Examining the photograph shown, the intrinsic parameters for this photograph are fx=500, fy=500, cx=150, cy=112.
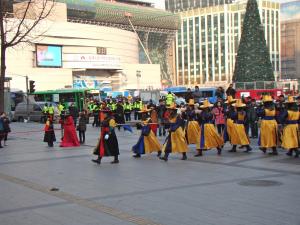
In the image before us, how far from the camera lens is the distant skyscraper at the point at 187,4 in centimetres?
15325

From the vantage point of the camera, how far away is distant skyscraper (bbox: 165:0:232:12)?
153 m

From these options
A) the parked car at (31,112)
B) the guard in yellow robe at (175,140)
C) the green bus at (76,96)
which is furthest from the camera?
the green bus at (76,96)

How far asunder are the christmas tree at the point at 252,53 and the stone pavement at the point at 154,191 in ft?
86.4

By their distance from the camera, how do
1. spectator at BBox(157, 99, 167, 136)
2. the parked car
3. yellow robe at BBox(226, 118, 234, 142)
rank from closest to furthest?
1. yellow robe at BBox(226, 118, 234, 142)
2. spectator at BBox(157, 99, 167, 136)
3. the parked car

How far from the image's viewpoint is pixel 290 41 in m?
130

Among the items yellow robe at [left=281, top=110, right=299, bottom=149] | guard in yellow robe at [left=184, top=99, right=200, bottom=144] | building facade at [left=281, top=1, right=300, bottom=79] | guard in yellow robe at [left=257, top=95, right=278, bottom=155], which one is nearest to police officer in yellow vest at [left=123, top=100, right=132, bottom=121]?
guard in yellow robe at [left=184, top=99, right=200, bottom=144]

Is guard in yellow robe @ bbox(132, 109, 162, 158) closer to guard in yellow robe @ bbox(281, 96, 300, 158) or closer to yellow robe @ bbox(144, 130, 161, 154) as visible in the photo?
yellow robe @ bbox(144, 130, 161, 154)

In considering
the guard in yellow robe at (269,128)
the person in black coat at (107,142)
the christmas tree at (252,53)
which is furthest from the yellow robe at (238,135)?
the christmas tree at (252,53)

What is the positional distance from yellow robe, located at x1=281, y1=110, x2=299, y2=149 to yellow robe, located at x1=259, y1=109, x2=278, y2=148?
51 centimetres

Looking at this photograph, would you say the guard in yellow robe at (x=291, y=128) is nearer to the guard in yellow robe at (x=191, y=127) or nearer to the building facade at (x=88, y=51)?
the guard in yellow robe at (x=191, y=127)

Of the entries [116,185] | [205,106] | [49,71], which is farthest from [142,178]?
[49,71]

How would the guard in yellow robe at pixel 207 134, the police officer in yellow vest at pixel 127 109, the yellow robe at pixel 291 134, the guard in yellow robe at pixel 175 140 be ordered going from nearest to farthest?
the yellow robe at pixel 291 134, the guard in yellow robe at pixel 175 140, the guard in yellow robe at pixel 207 134, the police officer in yellow vest at pixel 127 109

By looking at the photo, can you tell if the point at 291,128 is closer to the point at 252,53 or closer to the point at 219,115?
the point at 219,115

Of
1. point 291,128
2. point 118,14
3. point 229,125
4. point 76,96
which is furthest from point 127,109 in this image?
point 118,14
